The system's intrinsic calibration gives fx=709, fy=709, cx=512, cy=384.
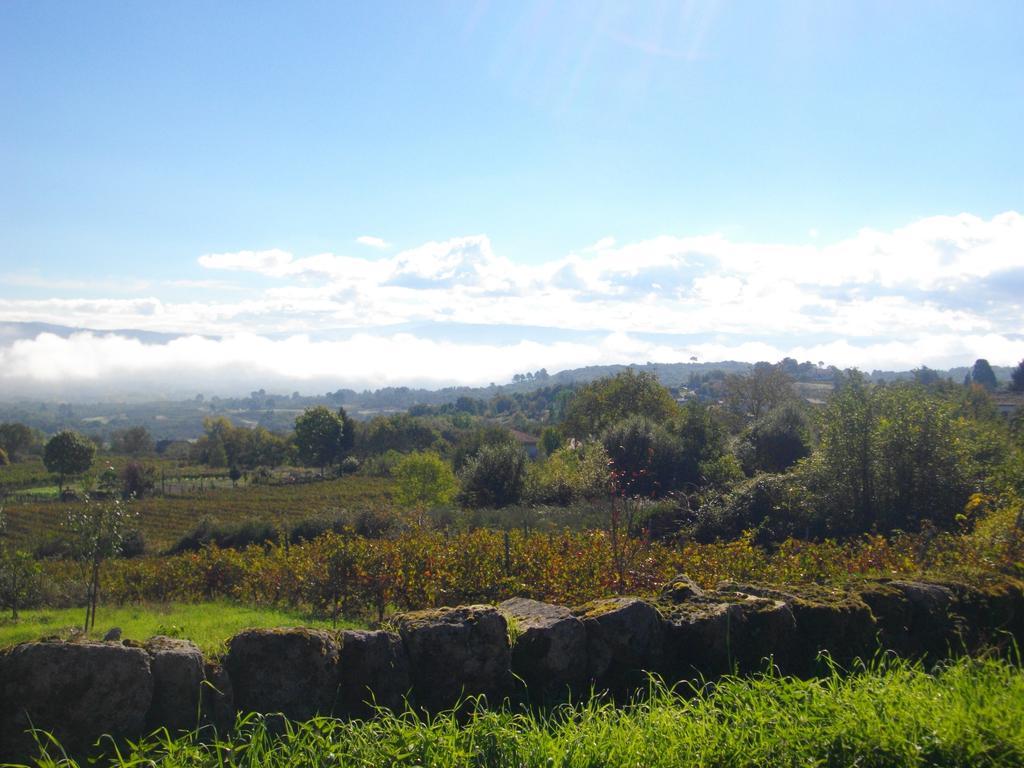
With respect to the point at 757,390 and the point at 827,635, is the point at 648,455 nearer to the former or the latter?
the point at 827,635

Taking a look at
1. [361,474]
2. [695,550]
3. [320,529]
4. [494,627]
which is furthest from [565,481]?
[361,474]

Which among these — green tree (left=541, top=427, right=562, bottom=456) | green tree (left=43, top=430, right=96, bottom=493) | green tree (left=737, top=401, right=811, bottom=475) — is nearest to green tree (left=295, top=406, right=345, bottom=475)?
green tree (left=43, top=430, right=96, bottom=493)

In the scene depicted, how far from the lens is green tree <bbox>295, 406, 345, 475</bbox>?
275ft

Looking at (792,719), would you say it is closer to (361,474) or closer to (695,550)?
(695,550)

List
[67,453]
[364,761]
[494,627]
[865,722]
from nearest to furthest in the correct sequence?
[364,761] < [865,722] < [494,627] < [67,453]

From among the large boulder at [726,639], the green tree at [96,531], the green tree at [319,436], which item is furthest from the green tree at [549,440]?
the large boulder at [726,639]

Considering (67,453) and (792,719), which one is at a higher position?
(792,719)

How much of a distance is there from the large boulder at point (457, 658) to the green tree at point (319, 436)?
81234 millimetres

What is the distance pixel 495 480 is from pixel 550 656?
22.8 m

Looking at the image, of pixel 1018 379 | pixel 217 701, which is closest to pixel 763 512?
pixel 217 701

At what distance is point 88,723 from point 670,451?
2497cm

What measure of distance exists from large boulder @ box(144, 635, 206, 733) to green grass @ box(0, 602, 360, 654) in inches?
250

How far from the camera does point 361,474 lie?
7638 centimetres

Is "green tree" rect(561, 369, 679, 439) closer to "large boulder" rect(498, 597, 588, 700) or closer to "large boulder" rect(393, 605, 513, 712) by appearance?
"large boulder" rect(498, 597, 588, 700)
